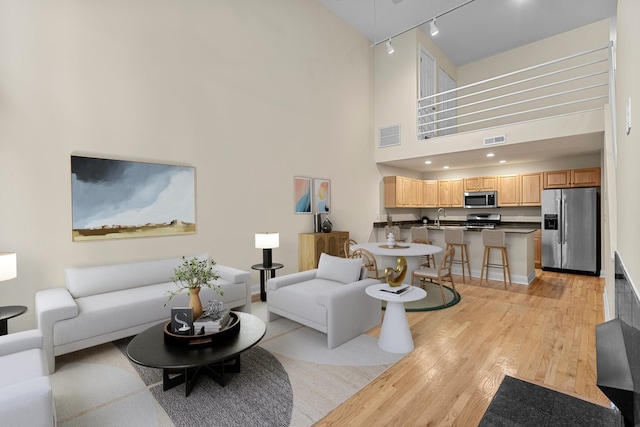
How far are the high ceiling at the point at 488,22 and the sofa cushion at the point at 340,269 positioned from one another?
12.1 ft

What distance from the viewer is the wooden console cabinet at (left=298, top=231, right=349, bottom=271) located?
5.34m

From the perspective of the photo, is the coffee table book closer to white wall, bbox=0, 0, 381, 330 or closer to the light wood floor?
the light wood floor

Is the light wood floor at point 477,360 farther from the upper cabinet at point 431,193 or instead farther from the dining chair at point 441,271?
the upper cabinet at point 431,193

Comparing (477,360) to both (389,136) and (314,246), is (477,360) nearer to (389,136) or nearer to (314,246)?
(314,246)

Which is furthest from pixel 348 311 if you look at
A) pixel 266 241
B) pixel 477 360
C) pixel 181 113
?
pixel 181 113

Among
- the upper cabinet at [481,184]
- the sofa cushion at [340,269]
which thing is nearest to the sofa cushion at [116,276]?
the sofa cushion at [340,269]

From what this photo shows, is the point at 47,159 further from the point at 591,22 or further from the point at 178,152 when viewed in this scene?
the point at 591,22

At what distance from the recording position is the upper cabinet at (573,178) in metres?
6.24

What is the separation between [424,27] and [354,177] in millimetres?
3455

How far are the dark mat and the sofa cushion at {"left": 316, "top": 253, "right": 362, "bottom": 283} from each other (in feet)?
6.96

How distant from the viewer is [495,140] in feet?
17.5

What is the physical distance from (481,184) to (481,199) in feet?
1.24

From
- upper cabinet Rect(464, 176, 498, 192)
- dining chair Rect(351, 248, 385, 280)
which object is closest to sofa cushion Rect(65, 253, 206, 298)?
dining chair Rect(351, 248, 385, 280)

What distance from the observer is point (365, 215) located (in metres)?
6.93
